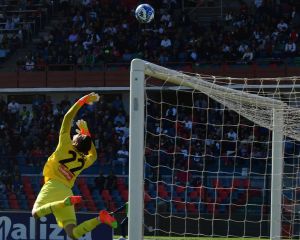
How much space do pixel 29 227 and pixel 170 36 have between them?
16217 mm

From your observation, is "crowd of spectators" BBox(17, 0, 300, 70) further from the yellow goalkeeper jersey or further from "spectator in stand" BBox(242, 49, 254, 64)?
the yellow goalkeeper jersey

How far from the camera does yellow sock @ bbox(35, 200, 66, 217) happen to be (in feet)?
32.4

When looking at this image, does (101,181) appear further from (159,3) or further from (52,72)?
(159,3)

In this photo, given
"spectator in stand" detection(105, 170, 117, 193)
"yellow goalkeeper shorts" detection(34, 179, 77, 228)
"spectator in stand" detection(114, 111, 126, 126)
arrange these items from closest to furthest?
1. "yellow goalkeeper shorts" detection(34, 179, 77, 228)
2. "spectator in stand" detection(105, 170, 117, 193)
3. "spectator in stand" detection(114, 111, 126, 126)

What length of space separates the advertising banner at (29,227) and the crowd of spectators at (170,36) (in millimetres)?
14499

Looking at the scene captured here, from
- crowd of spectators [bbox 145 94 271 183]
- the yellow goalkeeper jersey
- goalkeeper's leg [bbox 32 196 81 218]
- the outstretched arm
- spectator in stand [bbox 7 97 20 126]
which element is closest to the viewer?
goalkeeper's leg [bbox 32 196 81 218]

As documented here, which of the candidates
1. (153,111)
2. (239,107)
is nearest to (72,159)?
(239,107)

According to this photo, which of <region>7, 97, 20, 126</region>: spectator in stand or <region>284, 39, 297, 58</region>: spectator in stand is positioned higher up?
<region>284, 39, 297, 58</region>: spectator in stand

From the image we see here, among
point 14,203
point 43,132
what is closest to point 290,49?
point 43,132

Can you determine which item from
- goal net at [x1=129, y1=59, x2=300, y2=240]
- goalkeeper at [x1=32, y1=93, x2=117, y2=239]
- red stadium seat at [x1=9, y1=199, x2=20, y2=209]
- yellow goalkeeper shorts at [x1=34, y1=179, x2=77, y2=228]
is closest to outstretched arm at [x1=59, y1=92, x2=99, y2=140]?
goalkeeper at [x1=32, y1=93, x2=117, y2=239]

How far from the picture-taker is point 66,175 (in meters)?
10.3

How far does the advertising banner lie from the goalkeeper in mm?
1768

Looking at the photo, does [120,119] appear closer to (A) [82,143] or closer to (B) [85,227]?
(A) [82,143]

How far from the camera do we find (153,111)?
2378cm
